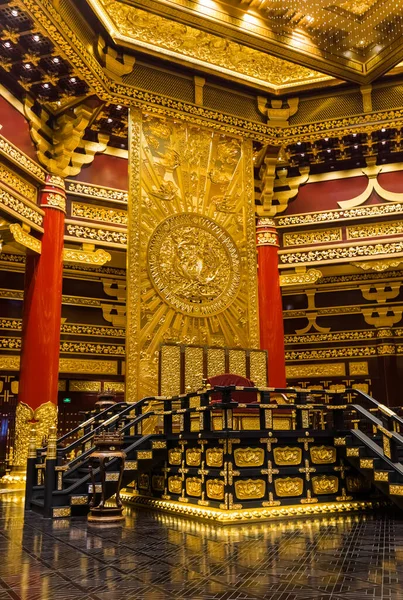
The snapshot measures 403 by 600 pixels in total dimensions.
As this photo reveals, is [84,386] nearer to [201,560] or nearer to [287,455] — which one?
[287,455]

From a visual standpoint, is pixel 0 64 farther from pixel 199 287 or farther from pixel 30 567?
pixel 30 567

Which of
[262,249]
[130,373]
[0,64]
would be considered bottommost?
[130,373]

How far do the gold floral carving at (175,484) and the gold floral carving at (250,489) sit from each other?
807 millimetres

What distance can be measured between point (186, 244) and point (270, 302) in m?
1.76

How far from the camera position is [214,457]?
188 inches

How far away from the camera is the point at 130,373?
7.09m

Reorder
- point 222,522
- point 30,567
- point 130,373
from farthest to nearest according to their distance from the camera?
point 130,373
point 222,522
point 30,567

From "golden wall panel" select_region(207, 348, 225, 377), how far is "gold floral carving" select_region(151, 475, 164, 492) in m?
1.91

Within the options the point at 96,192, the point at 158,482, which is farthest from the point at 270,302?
the point at 158,482

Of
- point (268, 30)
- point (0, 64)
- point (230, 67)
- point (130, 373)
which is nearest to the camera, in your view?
point (0, 64)

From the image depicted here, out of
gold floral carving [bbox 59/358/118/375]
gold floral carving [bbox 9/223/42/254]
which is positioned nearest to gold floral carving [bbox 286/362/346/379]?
gold floral carving [bbox 59/358/118/375]

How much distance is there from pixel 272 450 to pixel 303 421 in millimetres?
488

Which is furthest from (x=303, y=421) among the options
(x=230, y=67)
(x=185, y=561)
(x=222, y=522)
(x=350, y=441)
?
(x=230, y=67)

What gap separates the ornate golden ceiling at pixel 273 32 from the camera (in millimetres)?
7406
